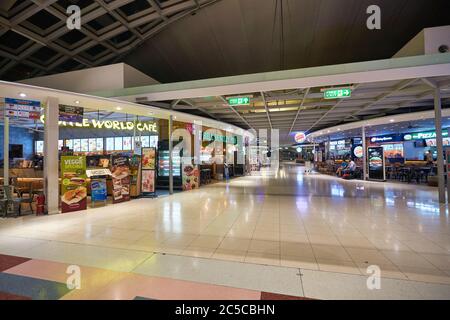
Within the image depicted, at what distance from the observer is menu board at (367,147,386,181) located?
12.5 meters

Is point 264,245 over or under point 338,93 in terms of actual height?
under

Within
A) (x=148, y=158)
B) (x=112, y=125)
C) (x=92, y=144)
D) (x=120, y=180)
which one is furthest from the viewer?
(x=92, y=144)

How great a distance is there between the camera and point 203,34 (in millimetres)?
13969

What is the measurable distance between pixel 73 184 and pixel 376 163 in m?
15.1

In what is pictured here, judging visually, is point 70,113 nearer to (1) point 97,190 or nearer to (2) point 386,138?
(1) point 97,190

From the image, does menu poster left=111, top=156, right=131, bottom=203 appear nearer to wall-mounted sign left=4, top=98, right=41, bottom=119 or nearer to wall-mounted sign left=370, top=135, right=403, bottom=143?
wall-mounted sign left=4, top=98, right=41, bottom=119

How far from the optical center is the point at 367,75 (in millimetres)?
5656

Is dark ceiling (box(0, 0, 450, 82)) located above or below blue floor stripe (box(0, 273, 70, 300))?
above

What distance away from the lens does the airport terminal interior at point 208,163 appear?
271 centimetres

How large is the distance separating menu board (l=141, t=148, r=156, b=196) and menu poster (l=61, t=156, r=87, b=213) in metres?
2.11

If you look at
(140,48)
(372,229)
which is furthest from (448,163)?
(140,48)

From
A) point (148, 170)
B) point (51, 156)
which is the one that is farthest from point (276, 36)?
point (51, 156)

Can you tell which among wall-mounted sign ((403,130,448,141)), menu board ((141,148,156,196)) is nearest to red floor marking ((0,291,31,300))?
menu board ((141,148,156,196))

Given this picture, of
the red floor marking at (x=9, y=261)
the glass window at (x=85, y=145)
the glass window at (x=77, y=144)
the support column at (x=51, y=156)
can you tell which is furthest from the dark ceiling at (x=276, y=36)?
the red floor marking at (x=9, y=261)
